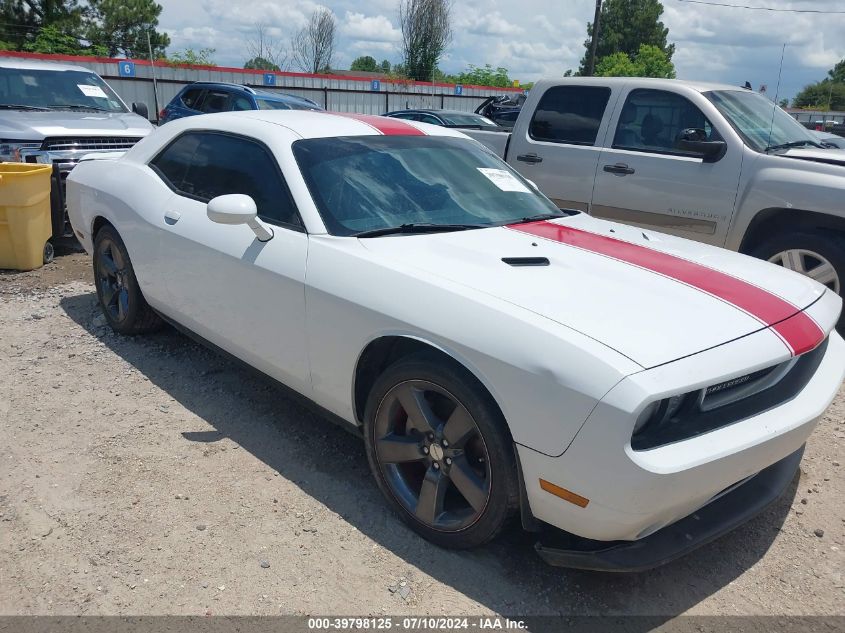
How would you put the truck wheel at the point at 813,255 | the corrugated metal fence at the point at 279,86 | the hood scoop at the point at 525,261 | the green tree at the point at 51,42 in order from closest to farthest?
1. the hood scoop at the point at 525,261
2. the truck wheel at the point at 813,255
3. the corrugated metal fence at the point at 279,86
4. the green tree at the point at 51,42

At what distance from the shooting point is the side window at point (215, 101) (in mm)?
11953

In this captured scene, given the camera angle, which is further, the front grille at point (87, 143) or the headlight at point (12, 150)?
A: the front grille at point (87, 143)

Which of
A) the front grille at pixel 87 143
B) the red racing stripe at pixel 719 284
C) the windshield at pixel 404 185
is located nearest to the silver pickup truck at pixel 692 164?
the windshield at pixel 404 185

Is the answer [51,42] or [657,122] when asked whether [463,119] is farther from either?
[51,42]

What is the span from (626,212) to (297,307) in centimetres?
382

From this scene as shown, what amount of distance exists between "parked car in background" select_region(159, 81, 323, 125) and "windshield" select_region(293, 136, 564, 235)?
8308 millimetres

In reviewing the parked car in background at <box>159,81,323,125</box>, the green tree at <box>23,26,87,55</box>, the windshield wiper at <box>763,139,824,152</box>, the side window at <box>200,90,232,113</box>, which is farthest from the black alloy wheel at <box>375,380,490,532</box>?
the green tree at <box>23,26,87,55</box>

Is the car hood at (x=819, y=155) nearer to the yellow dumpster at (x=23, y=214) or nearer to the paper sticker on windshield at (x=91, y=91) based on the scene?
the yellow dumpster at (x=23, y=214)

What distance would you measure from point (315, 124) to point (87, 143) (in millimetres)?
4755

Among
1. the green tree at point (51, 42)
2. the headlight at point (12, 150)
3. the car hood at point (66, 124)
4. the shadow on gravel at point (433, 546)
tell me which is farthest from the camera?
the green tree at point (51, 42)

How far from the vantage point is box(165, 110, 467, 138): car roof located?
3738 mm

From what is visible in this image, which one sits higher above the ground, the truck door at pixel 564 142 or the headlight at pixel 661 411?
the truck door at pixel 564 142

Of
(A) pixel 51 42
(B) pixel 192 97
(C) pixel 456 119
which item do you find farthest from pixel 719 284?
(A) pixel 51 42

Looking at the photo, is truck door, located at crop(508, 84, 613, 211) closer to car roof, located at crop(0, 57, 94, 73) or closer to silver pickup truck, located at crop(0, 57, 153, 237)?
silver pickup truck, located at crop(0, 57, 153, 237)
